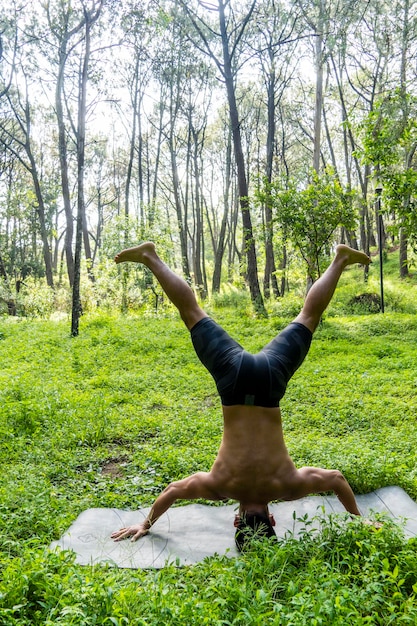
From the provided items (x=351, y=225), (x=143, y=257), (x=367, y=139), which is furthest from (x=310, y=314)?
(x=351, y=225)

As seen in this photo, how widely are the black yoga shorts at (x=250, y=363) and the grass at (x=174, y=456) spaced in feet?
3.48

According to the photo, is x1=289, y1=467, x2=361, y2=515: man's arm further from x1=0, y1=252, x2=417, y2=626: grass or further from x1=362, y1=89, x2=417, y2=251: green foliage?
x1=362, y1=89, x2=417, y2=251: green foliage

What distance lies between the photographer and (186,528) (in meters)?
4.34

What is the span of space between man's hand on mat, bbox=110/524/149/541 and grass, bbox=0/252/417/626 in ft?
1.88

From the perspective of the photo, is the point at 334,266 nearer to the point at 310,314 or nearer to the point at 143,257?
the point at 310,314

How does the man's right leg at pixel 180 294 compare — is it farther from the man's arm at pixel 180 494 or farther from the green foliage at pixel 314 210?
the green foliage at pixel 314 210

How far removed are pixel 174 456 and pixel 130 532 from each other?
1662 mm

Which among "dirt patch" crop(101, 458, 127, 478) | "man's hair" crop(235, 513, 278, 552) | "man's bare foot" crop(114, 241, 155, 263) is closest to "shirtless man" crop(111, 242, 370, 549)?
Answer: "man's hair" crop(235, 513, 278, 552)

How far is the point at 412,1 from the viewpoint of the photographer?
19500 millimetres

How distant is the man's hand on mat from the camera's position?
3.97 m

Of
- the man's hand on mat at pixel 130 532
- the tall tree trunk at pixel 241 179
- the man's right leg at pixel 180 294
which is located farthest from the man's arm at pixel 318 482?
the tall tree trunk at pixel 241 179

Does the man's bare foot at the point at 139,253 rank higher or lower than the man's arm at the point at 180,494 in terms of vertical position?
higher

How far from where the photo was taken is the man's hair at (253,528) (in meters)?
3.56

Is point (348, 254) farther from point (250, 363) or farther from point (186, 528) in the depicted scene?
point (186, 528)
